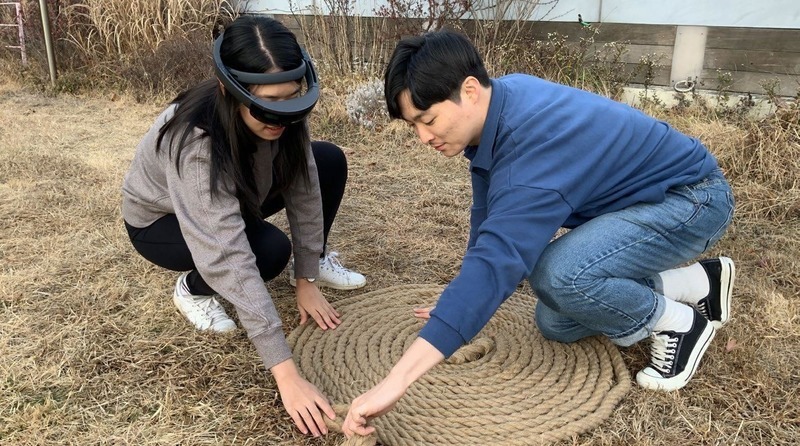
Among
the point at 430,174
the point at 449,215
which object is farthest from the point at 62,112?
the point at 449,215

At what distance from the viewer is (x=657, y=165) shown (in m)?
1.83

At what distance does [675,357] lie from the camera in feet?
6.28

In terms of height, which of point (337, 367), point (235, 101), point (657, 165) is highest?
point (235, 101)

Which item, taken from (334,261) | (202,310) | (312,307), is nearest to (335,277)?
(334,261)

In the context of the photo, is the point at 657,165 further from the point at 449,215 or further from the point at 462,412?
the point at 449,215

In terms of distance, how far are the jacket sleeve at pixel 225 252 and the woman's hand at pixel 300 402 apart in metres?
0.04

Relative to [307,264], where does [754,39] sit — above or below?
above

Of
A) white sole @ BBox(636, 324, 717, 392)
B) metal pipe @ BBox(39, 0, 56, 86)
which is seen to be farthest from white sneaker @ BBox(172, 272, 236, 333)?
metal pipe @ BBox(39, 0, 56, 86)

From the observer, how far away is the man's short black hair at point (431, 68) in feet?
5.17

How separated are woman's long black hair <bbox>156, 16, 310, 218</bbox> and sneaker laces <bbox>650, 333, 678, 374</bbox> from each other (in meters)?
1.15

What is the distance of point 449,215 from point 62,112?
3.71 meters

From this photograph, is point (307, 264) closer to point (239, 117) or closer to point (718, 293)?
point (239, 117)

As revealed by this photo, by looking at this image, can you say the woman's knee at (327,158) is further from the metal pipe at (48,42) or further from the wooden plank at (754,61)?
the metal pipe at (48,42)

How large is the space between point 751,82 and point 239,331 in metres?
3.90
